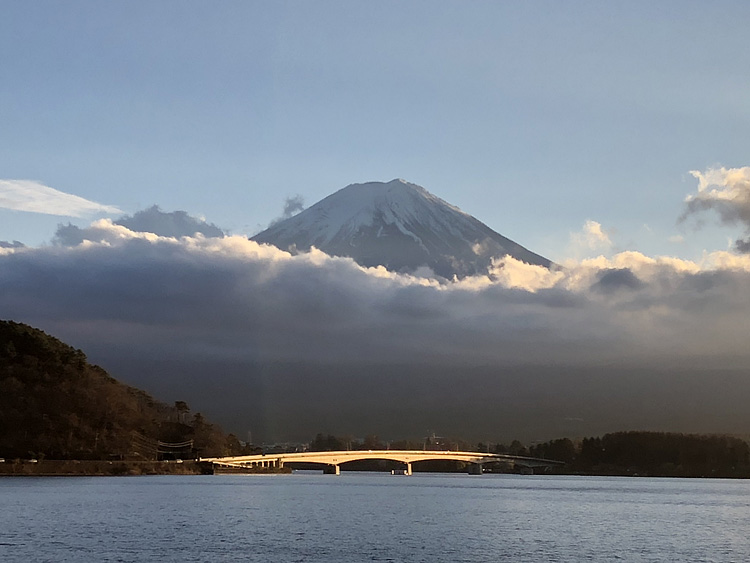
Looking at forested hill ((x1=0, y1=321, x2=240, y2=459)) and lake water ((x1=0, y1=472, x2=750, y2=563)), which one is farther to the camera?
forested hill ((x1=0, y1=321, x2=240, y2=459))

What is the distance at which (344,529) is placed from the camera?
71.8 m

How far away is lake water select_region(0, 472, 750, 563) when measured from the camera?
56.6 meters

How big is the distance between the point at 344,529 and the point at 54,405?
8959 cm

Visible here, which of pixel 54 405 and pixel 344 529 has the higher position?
pixel 54 405

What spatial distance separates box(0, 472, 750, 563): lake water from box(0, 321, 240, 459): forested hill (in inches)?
1341

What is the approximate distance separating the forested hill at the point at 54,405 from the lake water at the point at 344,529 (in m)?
34.1

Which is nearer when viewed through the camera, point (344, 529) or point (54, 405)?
point (344, 529)

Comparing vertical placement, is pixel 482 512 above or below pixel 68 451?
below

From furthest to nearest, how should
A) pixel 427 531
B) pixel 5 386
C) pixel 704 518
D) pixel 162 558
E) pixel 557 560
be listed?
pixel 5 386
pixel 704 518
pixel 427 531
pixel 557 560
pixel 162 558

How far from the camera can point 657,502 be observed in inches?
4707

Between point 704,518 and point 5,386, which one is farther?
point 5,386

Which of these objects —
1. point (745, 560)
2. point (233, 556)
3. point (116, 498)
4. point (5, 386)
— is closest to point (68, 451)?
point (5, 386)

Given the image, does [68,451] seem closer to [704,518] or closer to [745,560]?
[704,518]

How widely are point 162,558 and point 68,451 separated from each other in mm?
105746
